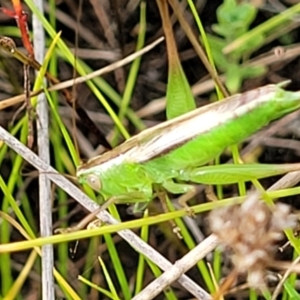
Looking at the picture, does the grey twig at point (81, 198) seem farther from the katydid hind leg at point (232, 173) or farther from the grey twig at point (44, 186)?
the katydid hind leg at point (232, 173)

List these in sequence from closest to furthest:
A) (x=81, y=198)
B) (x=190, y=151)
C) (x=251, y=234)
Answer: (x=251, y=234), (x=190, y=151), (x=81, y=198)

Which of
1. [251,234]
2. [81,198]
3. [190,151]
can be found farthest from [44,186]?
[251,234]

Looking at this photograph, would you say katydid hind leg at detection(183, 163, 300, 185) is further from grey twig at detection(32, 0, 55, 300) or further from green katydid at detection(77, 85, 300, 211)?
grey twig at detection(32, 0, 55, 300)

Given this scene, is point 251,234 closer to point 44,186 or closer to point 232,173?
point 232,173

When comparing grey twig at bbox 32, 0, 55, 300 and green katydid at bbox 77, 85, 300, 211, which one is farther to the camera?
grey twig at bbox 32, 0, 55, 300

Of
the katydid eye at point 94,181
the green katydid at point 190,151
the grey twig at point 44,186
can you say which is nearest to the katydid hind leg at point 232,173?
the green katydid at point 190,151

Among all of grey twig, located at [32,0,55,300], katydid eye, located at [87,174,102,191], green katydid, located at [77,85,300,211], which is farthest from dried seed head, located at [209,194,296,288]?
grey twig, located at [32,0,55,300]

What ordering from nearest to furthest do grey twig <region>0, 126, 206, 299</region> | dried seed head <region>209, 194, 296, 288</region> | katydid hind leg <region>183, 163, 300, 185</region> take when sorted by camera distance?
dried seed head <region>209, 194, 296, 288</region> < katydid hind leg <region>183, 163, 300, 185</region> < grey twig <region>0, 126, 206, 299</region>
